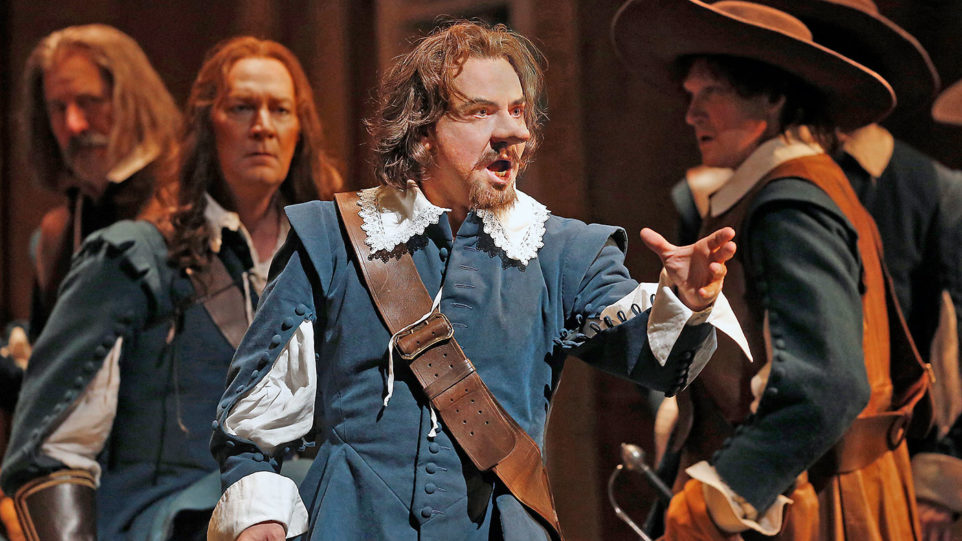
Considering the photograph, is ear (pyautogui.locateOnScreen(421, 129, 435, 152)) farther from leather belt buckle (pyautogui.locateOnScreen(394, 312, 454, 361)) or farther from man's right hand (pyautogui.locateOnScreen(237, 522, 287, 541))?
man's right hand (pyautogui.locateOnScreen(237, 522, 287, 541))

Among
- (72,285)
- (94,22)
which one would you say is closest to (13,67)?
(94,22)

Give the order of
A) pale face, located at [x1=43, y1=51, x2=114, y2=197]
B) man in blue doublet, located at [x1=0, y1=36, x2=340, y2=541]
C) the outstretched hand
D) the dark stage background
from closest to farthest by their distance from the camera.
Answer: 1. the outstretched hand
2. man in blue doublet, located at [x1=0, y1=36, x2=340, y2=541]
3. the dark stage background
4. pale face, located at [x1=43, y1=51, x2=114, y2=197]

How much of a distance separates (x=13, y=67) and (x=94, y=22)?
2.17 feet

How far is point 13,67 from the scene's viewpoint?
18.0 feet

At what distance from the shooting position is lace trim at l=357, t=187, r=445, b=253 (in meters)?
2.25

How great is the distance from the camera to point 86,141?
4.13 m

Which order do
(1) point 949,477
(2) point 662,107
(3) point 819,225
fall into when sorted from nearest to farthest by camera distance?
1. (3) point 819,225
2. (1) point 949,477
3. (2) point 662,107

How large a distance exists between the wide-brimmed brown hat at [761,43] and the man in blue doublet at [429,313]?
3.17 feet

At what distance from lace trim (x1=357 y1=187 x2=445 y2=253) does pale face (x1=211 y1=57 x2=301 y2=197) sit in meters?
1.11

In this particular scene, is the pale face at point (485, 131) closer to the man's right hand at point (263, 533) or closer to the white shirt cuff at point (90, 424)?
the man's right hand at point (263, 533)

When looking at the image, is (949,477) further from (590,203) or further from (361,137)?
(361,137)

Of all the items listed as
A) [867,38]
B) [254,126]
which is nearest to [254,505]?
[254,126]

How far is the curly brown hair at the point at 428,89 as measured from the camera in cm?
227

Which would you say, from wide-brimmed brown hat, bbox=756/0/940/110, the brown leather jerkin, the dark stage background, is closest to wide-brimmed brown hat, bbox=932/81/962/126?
the dark stage background
